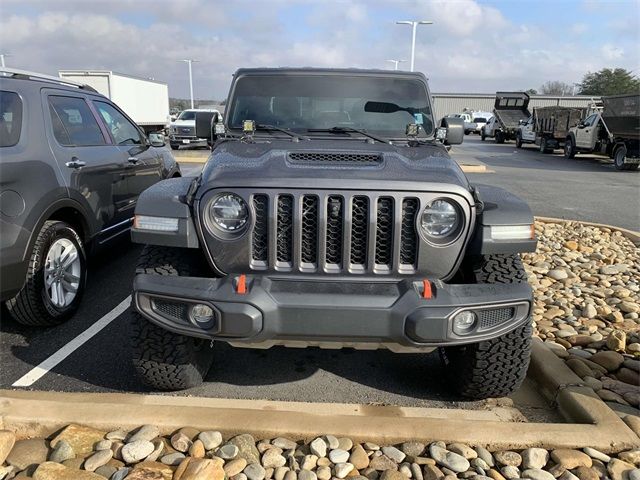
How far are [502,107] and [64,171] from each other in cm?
3033

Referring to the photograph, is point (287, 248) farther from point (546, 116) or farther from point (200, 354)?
point (546, 116)

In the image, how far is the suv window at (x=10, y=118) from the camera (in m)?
3.42

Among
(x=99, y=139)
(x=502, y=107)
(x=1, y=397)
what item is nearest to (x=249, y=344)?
(x=1, y=397)

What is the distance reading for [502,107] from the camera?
30281 millimetres

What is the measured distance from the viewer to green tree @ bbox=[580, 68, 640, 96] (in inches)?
2126

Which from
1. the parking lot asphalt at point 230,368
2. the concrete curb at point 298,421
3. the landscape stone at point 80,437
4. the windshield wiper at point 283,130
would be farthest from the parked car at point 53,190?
the windshield wiper at point 283,130

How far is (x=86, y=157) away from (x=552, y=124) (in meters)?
22.4

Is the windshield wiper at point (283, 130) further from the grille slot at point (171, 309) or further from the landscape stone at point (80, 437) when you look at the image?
the landscape stone at point (80, 437)

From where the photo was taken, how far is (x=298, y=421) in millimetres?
2541

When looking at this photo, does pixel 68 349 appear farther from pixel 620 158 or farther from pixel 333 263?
pixel 620 158

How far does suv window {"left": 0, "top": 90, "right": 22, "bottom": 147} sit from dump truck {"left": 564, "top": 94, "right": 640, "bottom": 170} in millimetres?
16844

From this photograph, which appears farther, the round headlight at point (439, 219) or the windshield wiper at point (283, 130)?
the windshield wiper at point (283, 130)

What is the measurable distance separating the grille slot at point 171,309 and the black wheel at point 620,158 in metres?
18.0

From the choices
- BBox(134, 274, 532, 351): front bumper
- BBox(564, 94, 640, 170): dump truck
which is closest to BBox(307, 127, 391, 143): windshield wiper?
BBox(134, 274, 532, 351): front bumper
